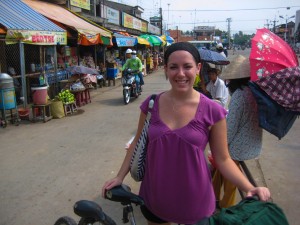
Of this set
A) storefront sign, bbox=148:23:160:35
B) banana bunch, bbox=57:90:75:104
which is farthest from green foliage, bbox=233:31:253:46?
banana bunch, bbox=57:90:75:104

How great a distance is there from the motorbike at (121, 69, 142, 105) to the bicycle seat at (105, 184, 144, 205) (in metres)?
8.88

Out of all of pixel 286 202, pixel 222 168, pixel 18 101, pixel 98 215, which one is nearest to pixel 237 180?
pixel 222 168

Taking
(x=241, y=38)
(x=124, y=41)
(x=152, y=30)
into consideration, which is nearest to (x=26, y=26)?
(x=124, y=41)

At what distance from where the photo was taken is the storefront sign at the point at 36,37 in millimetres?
7766

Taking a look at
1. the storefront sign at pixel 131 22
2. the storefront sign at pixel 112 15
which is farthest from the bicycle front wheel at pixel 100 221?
the storefront sign at pixel 131 22

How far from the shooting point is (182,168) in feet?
6.15

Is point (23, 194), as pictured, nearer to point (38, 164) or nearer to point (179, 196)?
point (38, 164)

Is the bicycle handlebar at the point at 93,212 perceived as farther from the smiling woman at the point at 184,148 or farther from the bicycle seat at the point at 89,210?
the smiling woman at the point at 184,148

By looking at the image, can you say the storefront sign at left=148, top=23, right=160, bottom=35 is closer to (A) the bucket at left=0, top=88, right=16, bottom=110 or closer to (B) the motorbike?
(B) the motorbike

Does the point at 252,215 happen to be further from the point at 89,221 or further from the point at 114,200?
the point at 89,221

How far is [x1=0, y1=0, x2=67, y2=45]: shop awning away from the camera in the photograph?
7.93m

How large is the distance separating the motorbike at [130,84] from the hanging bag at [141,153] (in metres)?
8.76

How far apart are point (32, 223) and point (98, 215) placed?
1947 millimetres

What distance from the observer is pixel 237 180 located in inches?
74.1
